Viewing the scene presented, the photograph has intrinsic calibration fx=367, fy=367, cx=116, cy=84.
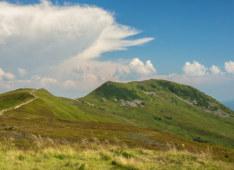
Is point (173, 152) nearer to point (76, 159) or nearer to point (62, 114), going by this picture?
point (76, 159)

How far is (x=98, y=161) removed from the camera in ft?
61.1

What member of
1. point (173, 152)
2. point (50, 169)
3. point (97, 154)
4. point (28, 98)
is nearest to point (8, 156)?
point (50, 169)

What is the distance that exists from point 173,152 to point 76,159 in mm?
6303

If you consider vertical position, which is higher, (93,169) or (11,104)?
(11,104)

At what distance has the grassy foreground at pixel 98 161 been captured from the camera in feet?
54.7

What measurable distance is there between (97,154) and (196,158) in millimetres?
5463

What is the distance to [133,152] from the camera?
71.1 feet

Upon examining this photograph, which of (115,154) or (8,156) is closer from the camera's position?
(8,156)

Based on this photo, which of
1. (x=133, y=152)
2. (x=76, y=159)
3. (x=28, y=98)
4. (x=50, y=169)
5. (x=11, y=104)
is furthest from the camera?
(x=28, y=98)

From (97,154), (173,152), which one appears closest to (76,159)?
(97,154)

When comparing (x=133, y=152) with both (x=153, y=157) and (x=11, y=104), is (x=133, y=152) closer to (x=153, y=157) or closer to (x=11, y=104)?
(x=153, y=157)

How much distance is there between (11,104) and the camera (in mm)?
132125

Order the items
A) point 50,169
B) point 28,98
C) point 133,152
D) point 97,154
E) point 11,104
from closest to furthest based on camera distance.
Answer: point 50,169, point 97,154, point 133,152, point 11,104, point 28,98

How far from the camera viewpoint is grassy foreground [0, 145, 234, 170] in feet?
54.7
